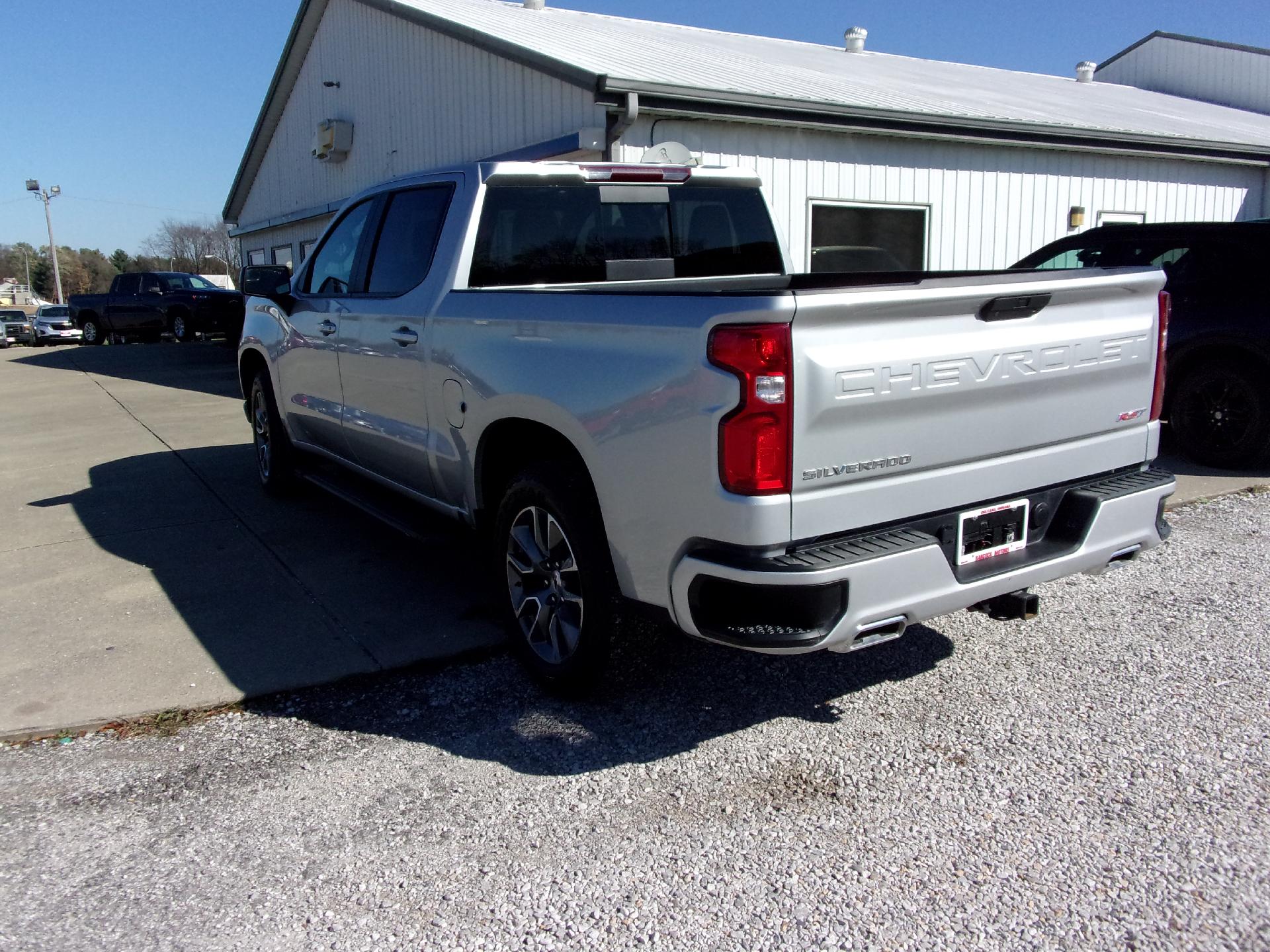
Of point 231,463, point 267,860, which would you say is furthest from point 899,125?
point 267,860

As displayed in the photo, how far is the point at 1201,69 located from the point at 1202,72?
7 centimetres

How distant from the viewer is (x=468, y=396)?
153 inches

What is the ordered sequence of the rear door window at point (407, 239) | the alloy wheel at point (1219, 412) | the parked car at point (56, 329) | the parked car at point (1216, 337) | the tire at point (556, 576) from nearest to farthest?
the tire at point (556, 576)
the rear door window at point (407, 239)
the parked car at point (1216, 337)
the alloy wheel at point (1219, 412)
the parked car at point (56, 329)

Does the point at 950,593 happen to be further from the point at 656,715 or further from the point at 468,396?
the point at 468,396

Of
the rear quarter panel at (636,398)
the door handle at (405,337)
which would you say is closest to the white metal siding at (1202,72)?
the door handle at (405,337)

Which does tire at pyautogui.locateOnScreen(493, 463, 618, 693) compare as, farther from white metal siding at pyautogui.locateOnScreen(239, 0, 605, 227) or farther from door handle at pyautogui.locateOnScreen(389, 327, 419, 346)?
white metal siding at pyautogui.locateOnScreen(239, 0, 605, 227)

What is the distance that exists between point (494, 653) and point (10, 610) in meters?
2.48

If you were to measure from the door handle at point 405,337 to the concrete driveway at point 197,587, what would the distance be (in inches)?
32.5

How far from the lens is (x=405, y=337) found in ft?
14.3

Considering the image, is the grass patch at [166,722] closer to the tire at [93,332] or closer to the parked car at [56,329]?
the tire at [93,332]

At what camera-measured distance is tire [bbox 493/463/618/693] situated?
3.34 metres

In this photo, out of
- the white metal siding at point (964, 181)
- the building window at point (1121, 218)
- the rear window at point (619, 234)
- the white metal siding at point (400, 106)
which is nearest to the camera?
the rear window at point (619, 234)

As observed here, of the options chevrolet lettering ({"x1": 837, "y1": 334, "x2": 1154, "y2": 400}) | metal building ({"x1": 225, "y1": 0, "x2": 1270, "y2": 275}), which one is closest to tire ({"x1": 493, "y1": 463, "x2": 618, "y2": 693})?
chevrolet lettering ({"x1": 837, "y1": 334, "x2": 1154, "y2": 400})

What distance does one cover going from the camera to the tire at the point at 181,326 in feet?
83.8
